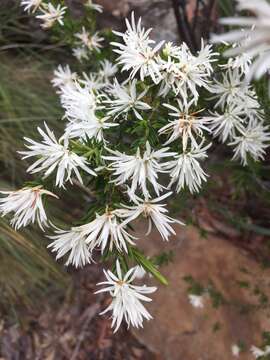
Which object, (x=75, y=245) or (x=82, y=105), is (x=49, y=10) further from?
(x=75, y=245)

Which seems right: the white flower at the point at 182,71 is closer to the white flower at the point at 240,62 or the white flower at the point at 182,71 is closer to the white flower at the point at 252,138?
the white flower at the point at 240,62

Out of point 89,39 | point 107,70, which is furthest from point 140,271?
point 89,39

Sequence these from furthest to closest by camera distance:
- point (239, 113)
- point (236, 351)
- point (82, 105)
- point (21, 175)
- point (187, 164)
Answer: point (21, 175) < point (236, 351) < point (239, 113) < point (82, 105) < point (187, 164)

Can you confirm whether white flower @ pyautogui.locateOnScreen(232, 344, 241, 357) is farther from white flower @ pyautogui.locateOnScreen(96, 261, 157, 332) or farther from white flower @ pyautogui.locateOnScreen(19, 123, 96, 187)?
white flower @ pyautogui.locateOnScreen(19, 123, 96, 187)

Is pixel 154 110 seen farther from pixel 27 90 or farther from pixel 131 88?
pixel 27 90

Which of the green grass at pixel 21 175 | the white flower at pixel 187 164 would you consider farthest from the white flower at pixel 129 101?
the green grass at pixel 21 175

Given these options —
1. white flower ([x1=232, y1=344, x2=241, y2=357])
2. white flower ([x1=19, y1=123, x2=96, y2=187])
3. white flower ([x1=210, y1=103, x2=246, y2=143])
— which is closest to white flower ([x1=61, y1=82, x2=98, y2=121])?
white flower ([x1=19, y1=123, x2=96, y2=187])
